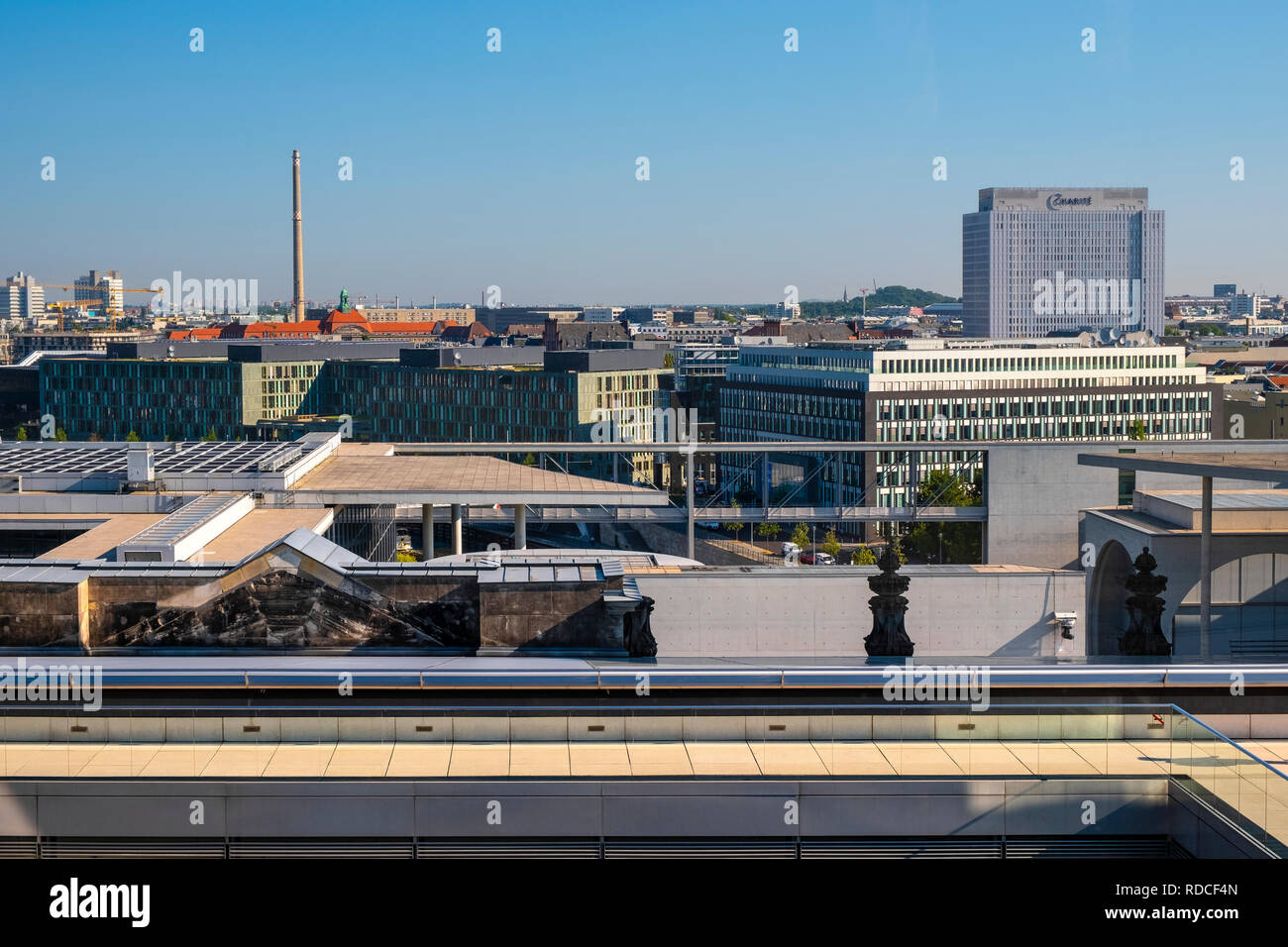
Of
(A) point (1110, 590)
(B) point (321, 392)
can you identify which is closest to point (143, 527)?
(A) point (1110, 590)

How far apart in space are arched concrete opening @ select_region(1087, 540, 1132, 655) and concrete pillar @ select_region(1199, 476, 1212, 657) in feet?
11.2

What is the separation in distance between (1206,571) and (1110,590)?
5.16m

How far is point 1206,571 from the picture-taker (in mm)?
24578

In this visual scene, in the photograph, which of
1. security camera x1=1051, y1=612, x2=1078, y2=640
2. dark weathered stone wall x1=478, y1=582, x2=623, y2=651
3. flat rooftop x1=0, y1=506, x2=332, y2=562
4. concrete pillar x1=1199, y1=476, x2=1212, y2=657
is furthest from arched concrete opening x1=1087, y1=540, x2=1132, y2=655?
flat rooftop x1=0, y1=506, x2=332, y2=562

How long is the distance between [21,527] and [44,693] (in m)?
13.3

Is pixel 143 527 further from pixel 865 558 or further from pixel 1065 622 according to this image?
pixel 865 558

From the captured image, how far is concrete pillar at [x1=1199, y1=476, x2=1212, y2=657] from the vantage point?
78.2 ft

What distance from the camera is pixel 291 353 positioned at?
4776 inches

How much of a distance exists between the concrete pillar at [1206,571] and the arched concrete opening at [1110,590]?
11.2 ft

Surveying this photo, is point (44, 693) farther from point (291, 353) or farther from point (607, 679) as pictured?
point (291, 353)

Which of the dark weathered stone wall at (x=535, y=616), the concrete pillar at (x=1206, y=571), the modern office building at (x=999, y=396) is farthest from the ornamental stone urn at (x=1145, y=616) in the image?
the modern office building at (x=999, y=396)

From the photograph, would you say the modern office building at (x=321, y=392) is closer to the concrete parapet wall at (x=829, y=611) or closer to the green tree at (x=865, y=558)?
the green tree at (x=865, y=558)

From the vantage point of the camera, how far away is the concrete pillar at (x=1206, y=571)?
23828 mm
